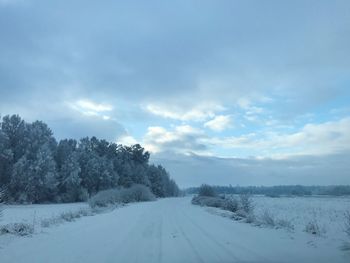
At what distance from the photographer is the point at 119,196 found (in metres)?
77.3

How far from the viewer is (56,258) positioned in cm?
1305

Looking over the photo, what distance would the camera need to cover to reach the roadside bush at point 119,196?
58.4 metres

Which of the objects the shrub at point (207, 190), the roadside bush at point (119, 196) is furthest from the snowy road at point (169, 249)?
the shrub at point (207, 190)

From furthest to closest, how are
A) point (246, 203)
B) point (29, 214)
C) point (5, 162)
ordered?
point (5, 162) < point (246, 203) < point (29, 214)

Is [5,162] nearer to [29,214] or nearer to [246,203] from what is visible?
[29,214]

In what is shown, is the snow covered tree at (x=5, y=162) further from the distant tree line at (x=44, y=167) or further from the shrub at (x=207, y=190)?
the shrub at (x=207, y=190)

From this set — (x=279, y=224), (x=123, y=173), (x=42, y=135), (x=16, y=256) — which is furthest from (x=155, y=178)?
(x=16, y=256)

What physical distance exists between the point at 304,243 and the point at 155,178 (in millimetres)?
149394

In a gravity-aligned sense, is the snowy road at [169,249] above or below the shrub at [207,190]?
below

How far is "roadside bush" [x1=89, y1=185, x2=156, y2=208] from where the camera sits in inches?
2298

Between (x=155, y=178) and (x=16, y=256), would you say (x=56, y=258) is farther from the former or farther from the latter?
(x=155, y=178)

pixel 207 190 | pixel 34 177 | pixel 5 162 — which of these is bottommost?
pixel 207 190

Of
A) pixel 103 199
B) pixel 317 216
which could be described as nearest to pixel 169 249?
pixel 317 216

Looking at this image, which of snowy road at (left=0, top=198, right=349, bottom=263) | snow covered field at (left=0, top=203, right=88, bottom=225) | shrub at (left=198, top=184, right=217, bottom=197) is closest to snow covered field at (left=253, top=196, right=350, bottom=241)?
snowy road at (left=0, top=198, right=349, bottom=263)
